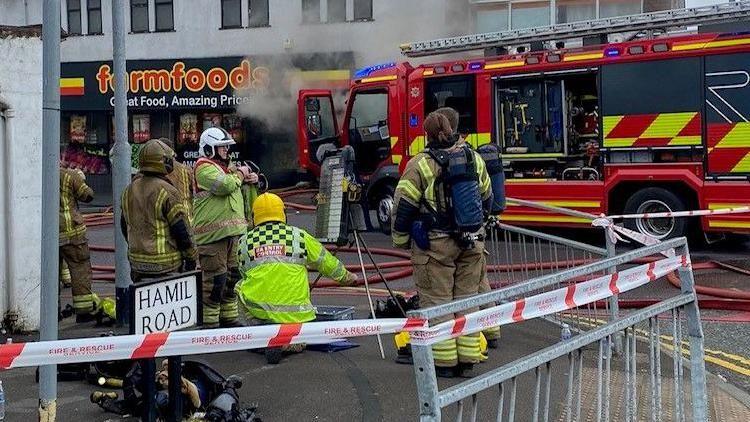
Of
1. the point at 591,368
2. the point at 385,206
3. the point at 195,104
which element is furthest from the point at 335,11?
the point at 591,368

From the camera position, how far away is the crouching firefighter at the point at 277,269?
659cm

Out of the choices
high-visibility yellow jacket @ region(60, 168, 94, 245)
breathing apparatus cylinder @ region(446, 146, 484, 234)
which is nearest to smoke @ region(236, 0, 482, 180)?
high-visibility yellow jacket @ region(60, 168, 94, 245)

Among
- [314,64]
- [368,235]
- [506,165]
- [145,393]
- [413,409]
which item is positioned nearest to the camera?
[145,393]

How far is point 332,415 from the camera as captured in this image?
5.38 metres

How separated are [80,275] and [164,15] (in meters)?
19.7

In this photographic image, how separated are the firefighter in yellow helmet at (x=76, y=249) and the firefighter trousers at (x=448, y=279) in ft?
11.3

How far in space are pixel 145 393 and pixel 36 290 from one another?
3310 mm

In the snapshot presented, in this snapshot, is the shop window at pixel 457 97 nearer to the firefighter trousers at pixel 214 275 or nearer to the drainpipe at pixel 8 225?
the firefighter trousers at pixel 214 275

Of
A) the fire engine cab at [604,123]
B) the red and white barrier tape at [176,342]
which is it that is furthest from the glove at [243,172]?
the red and white barrier tape at [176,342]

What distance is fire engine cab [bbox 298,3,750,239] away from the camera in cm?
1160

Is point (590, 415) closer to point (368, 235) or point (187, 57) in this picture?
point (368, 235)

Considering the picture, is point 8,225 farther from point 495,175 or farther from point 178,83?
point 178,83

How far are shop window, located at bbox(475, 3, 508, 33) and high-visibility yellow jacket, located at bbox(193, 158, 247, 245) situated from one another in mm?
16745

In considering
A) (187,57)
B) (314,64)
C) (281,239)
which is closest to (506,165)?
(281,239)
